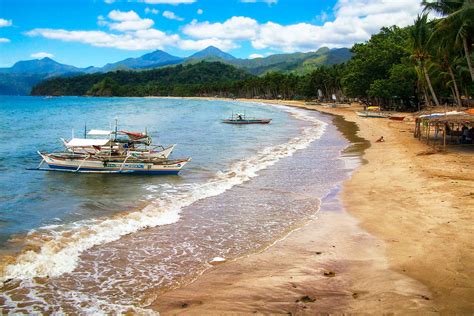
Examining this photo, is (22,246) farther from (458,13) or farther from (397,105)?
(397,105)

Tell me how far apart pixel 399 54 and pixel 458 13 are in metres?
37.8

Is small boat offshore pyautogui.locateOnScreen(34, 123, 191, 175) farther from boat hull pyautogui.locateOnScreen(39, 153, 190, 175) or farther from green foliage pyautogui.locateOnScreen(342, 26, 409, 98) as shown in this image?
green foliage pyautogui.locateOnScreen(342, 26, 409, 98)

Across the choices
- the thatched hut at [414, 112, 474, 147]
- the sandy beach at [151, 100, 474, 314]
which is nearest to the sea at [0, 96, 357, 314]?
the sandy beach at [151, 100, 474, 314]

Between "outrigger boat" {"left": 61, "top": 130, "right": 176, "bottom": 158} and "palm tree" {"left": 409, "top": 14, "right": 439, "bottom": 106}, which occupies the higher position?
"palm tree" {"left": 409, "top": 14, "right": 439, "bottom": 106}

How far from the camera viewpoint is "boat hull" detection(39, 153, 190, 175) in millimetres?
26688

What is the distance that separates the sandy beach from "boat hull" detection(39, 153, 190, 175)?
11557 millimetres

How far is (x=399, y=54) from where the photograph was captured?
6981 cm

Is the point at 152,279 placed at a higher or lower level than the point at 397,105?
lower

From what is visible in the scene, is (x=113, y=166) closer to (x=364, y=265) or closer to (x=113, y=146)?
(x=113, y=146)

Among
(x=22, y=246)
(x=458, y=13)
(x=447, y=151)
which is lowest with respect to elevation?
(x=22, y=246)

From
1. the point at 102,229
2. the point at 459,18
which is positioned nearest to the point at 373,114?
the point at 459,18

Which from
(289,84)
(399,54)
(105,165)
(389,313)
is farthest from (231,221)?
(289,84)

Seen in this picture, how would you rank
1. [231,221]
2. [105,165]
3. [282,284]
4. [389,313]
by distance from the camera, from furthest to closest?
[105,165], [231,221], [282,284], [389,313]

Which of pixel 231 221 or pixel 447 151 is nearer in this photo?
pixel 231 221
